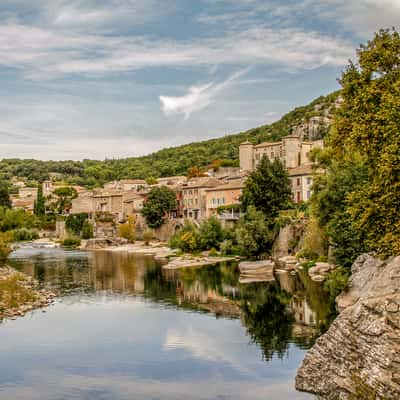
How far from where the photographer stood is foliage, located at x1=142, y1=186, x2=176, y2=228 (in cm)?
7219

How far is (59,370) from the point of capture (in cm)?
1753

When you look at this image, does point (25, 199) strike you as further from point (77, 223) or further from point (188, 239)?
point (188, 239)

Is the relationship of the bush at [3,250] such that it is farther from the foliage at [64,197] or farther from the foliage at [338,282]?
the foliage at [64,197]

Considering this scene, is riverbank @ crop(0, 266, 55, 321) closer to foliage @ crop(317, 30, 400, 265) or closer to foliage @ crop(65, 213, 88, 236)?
foliage @ crop(317, 30, 400, 265)

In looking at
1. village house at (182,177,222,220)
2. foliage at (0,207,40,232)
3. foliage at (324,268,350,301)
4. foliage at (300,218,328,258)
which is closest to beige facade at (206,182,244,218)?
village house at (182,177,222,220)

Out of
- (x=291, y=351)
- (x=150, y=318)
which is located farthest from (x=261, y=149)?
(x=291, y=351)

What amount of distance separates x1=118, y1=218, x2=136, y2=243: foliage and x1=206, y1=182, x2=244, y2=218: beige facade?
14525mm

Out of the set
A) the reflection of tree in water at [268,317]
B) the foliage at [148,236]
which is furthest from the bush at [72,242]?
the reflection of tree in water at [268,317]

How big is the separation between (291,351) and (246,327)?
4196 mm

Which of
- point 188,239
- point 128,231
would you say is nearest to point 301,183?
point 188,239

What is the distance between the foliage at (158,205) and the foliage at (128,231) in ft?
11.9

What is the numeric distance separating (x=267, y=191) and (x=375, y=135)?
30.7 meters

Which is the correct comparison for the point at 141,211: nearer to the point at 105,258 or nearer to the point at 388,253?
the point at 105,258

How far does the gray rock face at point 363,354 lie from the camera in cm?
1256
